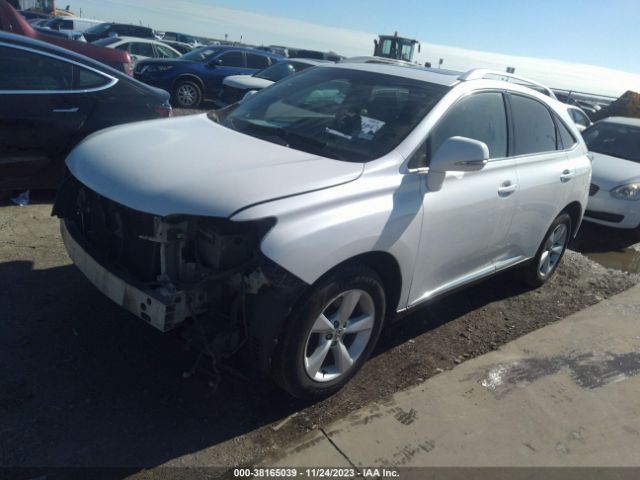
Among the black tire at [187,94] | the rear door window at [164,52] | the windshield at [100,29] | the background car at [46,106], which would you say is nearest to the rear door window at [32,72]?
the background car at [46,106]

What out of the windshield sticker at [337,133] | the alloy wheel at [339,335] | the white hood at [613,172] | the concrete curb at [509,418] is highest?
the windshield sticker at [337,133]

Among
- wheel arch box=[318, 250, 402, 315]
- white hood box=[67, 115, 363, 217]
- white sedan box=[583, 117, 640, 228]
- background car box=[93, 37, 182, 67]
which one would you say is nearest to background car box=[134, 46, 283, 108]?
background car box=[93, 37, 182, 67]

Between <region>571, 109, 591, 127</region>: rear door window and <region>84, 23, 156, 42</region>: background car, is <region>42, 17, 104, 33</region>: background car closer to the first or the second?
<region>84, 23, 156, 42</region>: background car

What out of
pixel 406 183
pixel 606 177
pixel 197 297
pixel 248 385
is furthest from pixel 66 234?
pixel 606 177

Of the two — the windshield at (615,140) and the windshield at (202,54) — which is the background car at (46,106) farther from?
A: the windshield at (202,54)

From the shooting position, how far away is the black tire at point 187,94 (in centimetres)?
1345

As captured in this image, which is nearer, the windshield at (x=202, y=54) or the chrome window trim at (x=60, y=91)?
the chrome window trim at (x=60, y=91)

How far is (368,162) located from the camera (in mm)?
3012

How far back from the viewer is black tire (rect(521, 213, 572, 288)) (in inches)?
187

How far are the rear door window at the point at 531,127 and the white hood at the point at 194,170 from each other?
1.76m

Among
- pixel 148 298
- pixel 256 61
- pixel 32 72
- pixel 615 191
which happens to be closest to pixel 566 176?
pixel 615 191

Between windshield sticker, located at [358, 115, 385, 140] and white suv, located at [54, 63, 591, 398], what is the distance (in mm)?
11

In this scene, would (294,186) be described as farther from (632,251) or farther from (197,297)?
(632,251)

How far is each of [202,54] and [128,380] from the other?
13.6 metres
